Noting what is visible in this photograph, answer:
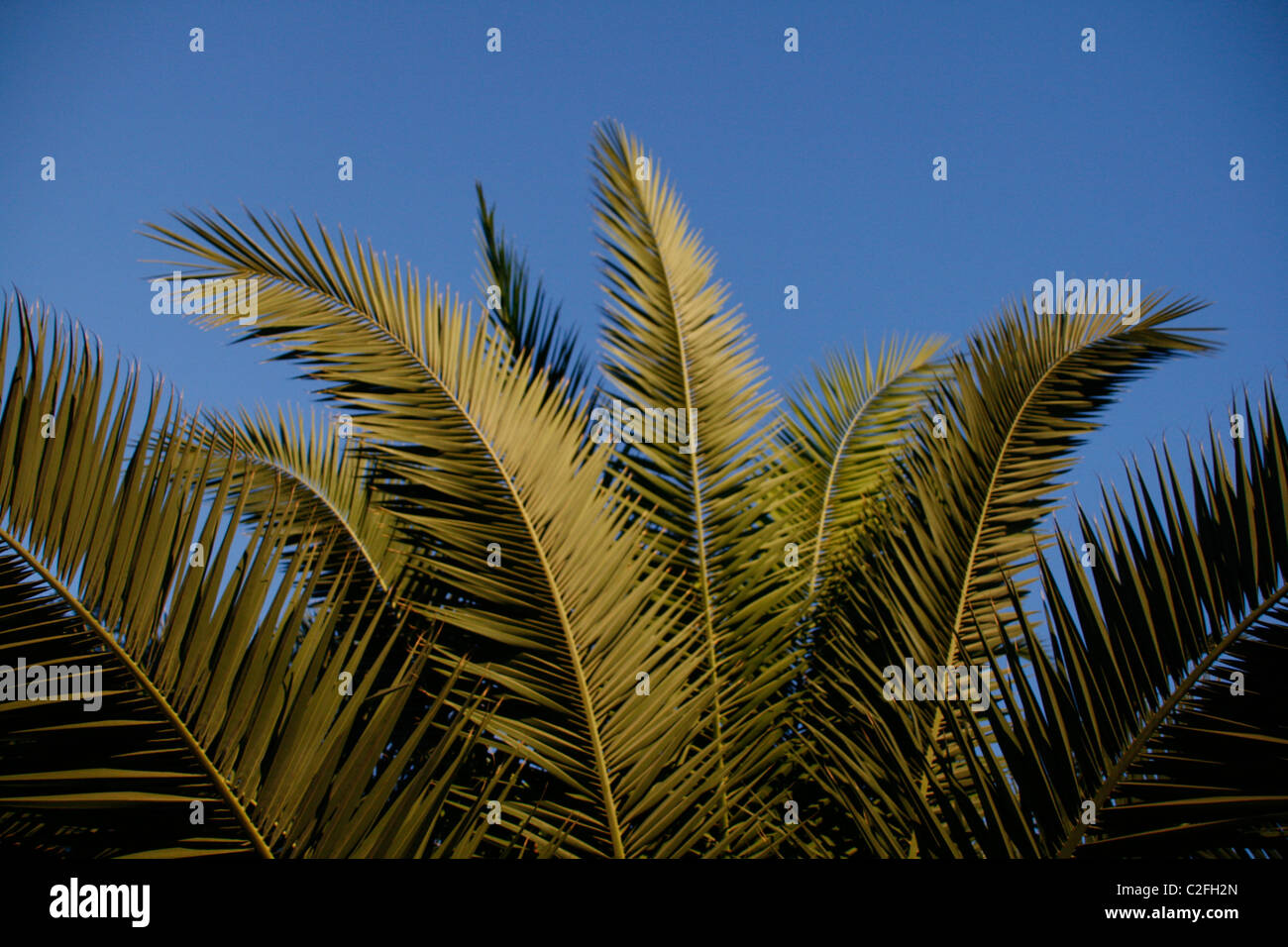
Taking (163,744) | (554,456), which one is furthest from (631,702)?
(163,744)

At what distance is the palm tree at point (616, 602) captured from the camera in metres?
1.77

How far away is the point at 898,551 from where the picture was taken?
10.1 ft

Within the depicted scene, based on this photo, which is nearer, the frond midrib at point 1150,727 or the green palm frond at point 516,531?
the frond midrib at point 1150,727

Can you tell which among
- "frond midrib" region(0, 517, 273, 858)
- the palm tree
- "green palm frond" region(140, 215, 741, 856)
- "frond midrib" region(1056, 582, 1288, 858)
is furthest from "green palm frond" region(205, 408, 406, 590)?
"frond midrib" region(1056, 582, 1288, 858)

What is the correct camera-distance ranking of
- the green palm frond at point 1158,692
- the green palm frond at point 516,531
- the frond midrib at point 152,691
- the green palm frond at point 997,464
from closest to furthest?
the frond midrib at point 152,691
the green palm frond at point 1158,692
the green palm frond at point 516,531
the green palm frond at point 997,464

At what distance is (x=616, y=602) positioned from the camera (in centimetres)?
271

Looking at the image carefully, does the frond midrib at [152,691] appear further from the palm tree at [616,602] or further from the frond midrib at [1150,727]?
the frond midrib at [1150,727]

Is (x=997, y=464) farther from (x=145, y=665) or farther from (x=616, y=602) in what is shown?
(x=145, y=665)

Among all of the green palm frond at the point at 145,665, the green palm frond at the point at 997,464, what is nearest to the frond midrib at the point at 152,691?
the green palm frond at the point at 145,665

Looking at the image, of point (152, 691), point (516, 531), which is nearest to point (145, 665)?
point (152, 691)

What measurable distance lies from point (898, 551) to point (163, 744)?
7.98 feet

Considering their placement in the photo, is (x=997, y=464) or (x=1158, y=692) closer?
(x=1158, y=692)

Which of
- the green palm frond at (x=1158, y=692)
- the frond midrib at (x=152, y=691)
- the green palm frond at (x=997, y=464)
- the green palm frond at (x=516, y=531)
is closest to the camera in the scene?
the frond midrib at (x=152, y=691)
